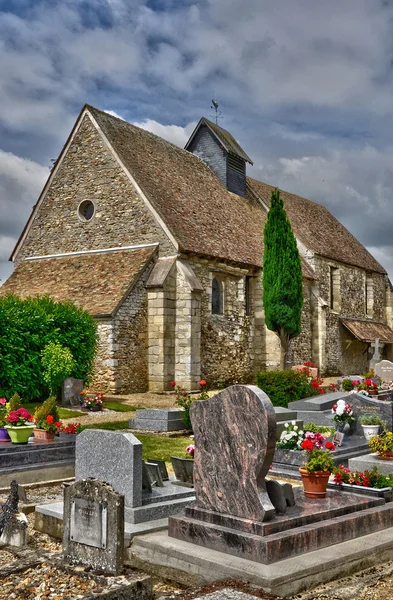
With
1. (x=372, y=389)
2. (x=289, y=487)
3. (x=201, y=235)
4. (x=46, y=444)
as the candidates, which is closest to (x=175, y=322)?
(x=201, y=235)

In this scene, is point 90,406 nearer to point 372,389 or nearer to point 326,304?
point 372,389

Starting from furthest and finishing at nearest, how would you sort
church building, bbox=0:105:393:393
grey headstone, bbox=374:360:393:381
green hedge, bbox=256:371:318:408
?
grey headstone, bbox=374:360:393:381, church building, bbox=0:105:393:393, green hedge, bbox=256:371:318:408

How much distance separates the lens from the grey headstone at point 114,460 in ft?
24.4

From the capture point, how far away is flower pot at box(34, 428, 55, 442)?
419 inches

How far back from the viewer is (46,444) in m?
10.3

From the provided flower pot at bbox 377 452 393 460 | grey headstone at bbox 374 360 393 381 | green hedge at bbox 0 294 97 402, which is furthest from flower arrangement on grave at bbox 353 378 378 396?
green hedge at bbox 0 294 97 402

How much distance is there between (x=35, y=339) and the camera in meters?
18.4

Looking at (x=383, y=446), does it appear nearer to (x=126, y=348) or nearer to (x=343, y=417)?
(x=343, y=417)

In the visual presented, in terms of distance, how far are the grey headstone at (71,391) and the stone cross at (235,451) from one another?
12202mm

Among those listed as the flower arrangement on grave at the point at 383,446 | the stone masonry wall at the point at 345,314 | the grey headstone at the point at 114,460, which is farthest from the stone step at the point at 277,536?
the stone masonry wall at the point at 345,314

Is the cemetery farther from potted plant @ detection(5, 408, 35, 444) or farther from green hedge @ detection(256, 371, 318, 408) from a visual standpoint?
green hedge @ detection(256, 371, 318, 408)

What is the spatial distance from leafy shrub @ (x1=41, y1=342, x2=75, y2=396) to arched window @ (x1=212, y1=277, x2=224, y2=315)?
778cm

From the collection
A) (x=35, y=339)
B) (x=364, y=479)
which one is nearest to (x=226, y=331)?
(x=35, y=339)

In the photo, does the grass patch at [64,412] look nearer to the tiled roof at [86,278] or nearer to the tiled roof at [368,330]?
the tiled roof at [86,278]
